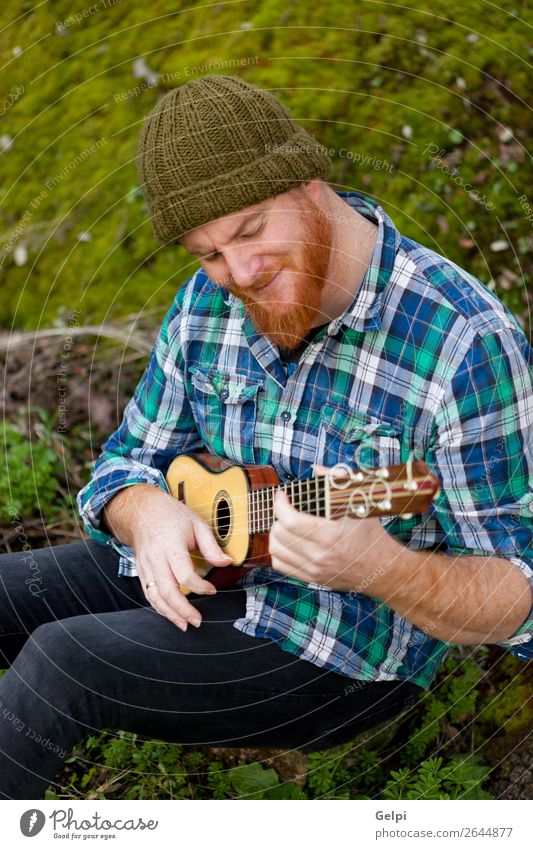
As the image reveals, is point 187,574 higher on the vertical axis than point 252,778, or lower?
higher

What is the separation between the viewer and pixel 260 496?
1.90m

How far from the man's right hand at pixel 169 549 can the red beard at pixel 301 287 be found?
0.42m

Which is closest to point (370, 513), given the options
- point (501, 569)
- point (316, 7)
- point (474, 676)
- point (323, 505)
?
point (323, 505)

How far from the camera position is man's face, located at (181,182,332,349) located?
70.0 inches

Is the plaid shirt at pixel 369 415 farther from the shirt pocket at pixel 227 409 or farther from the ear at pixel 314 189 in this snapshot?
the ear at pixel 314 189

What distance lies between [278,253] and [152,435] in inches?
24.2

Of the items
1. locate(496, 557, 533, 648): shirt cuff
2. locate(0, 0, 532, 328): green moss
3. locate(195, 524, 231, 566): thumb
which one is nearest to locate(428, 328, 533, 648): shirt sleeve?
locate(496, 557, 533, 648): shirt cuff

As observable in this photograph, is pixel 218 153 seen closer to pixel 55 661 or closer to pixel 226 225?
pixel 226 225

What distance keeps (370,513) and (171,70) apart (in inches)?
92.6

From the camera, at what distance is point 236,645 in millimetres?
1915

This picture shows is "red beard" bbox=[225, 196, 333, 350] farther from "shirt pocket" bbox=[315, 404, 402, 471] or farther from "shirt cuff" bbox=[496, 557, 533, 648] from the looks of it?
"shirt cuff" bbox=[496, 557, 533, 648]

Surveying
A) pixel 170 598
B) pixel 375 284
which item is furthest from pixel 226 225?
pixel 170 598

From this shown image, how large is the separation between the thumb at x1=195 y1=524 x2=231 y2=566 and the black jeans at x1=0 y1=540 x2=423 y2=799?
97mm

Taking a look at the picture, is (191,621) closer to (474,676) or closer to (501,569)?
(501,569)
